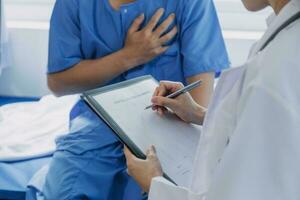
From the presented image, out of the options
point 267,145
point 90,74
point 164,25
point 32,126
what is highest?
point 267,145

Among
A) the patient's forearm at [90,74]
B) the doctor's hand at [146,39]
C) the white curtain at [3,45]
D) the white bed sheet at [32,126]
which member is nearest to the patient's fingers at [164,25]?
the doctor's hand at [146,39]

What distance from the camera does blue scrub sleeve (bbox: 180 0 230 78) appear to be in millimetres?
1281

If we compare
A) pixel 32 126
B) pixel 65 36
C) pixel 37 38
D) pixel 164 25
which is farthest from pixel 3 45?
pixel 164 25

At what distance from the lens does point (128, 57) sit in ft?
4.15

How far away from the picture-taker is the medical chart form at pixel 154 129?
36.6 inches

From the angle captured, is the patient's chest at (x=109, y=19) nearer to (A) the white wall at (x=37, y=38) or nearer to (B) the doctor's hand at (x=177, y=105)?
(B) the doctor's hand at (x=177, y=105)

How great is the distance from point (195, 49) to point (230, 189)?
77 centimetres

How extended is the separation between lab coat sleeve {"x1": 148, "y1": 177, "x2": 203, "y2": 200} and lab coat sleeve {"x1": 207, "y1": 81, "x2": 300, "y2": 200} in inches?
5.5

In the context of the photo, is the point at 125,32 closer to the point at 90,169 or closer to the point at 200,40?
the point at 200,40

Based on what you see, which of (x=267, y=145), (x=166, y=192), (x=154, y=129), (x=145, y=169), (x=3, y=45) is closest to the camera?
(x=267, y=145)

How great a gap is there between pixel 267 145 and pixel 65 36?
904 millimetres

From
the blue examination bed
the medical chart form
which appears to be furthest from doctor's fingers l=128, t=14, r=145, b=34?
the blue examination bed

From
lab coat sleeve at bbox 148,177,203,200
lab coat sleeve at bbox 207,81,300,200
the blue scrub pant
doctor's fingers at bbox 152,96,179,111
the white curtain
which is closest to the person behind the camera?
lab coat sleeve at bbox 207,81,300,200

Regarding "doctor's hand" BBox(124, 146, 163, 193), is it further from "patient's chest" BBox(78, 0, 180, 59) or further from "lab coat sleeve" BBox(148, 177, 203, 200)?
"patient's chest" BBox(78, 0, 180, 59)
